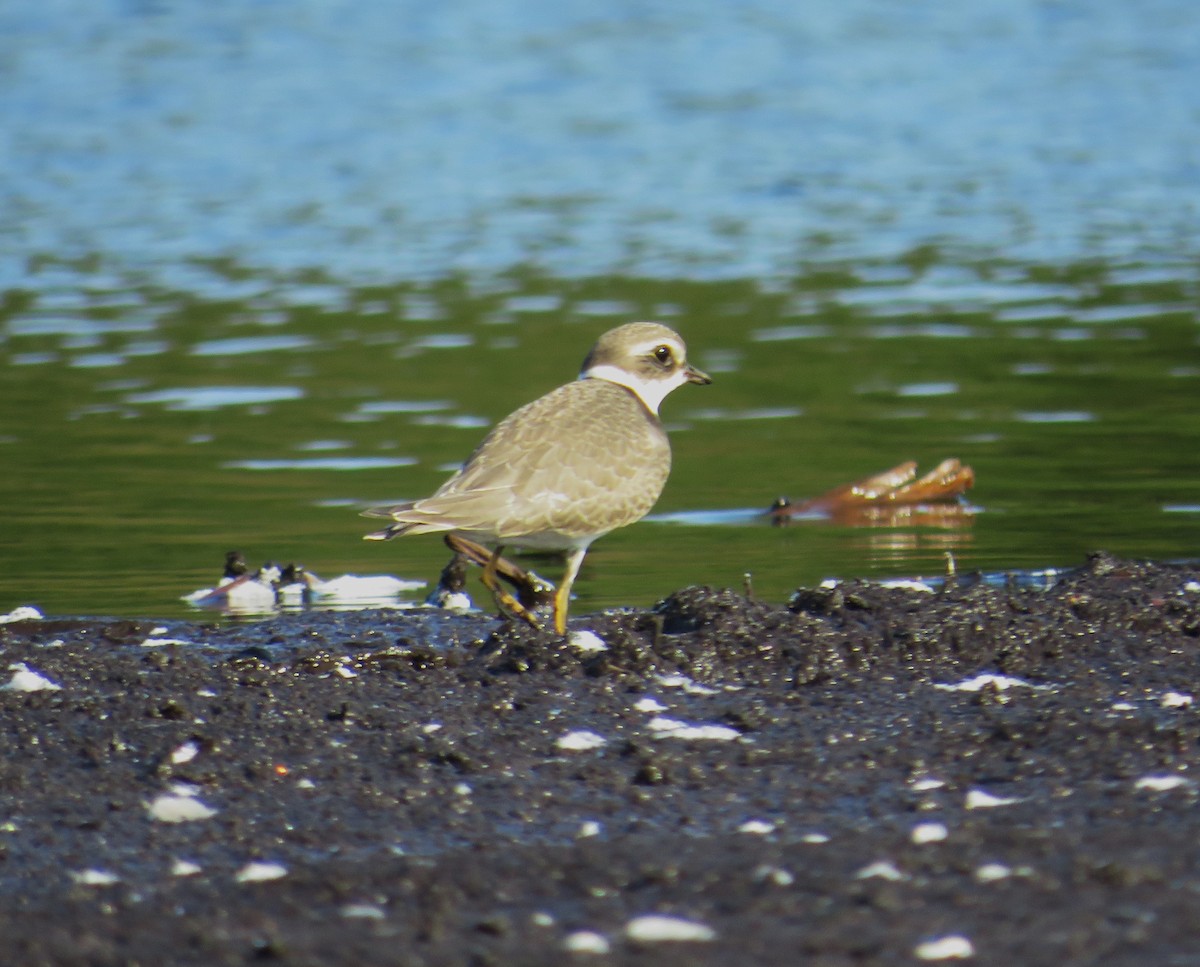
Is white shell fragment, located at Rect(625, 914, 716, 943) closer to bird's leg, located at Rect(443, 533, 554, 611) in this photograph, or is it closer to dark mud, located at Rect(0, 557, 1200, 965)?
dark mud, located at Rect(0, 557, 1200, 965)

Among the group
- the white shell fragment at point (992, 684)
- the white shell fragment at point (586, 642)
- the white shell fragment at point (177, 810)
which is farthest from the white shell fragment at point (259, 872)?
the white shell fragment at point (992, 684)

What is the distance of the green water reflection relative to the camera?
11125 millimetres

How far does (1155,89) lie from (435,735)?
26.9m

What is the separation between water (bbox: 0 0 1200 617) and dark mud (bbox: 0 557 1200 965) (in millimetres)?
1989

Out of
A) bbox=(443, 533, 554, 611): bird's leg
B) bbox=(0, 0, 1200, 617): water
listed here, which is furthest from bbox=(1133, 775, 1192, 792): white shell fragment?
bbox=(0, 0, 1200, 617): water

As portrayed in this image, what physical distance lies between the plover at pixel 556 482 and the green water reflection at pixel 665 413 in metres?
0.94

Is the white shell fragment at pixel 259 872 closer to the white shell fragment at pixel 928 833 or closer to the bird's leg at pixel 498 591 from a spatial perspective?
the white shell fragment at pixel 928 833

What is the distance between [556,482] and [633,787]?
2400mm

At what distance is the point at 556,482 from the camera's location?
28.1 feet

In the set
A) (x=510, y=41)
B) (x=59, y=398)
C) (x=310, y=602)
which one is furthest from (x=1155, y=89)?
(x=310, y=602)

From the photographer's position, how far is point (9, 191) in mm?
25766

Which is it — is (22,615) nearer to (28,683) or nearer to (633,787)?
(28,683)

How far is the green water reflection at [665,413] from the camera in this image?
1112 centimetres

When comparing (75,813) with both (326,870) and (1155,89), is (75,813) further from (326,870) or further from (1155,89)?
(1155,89)
